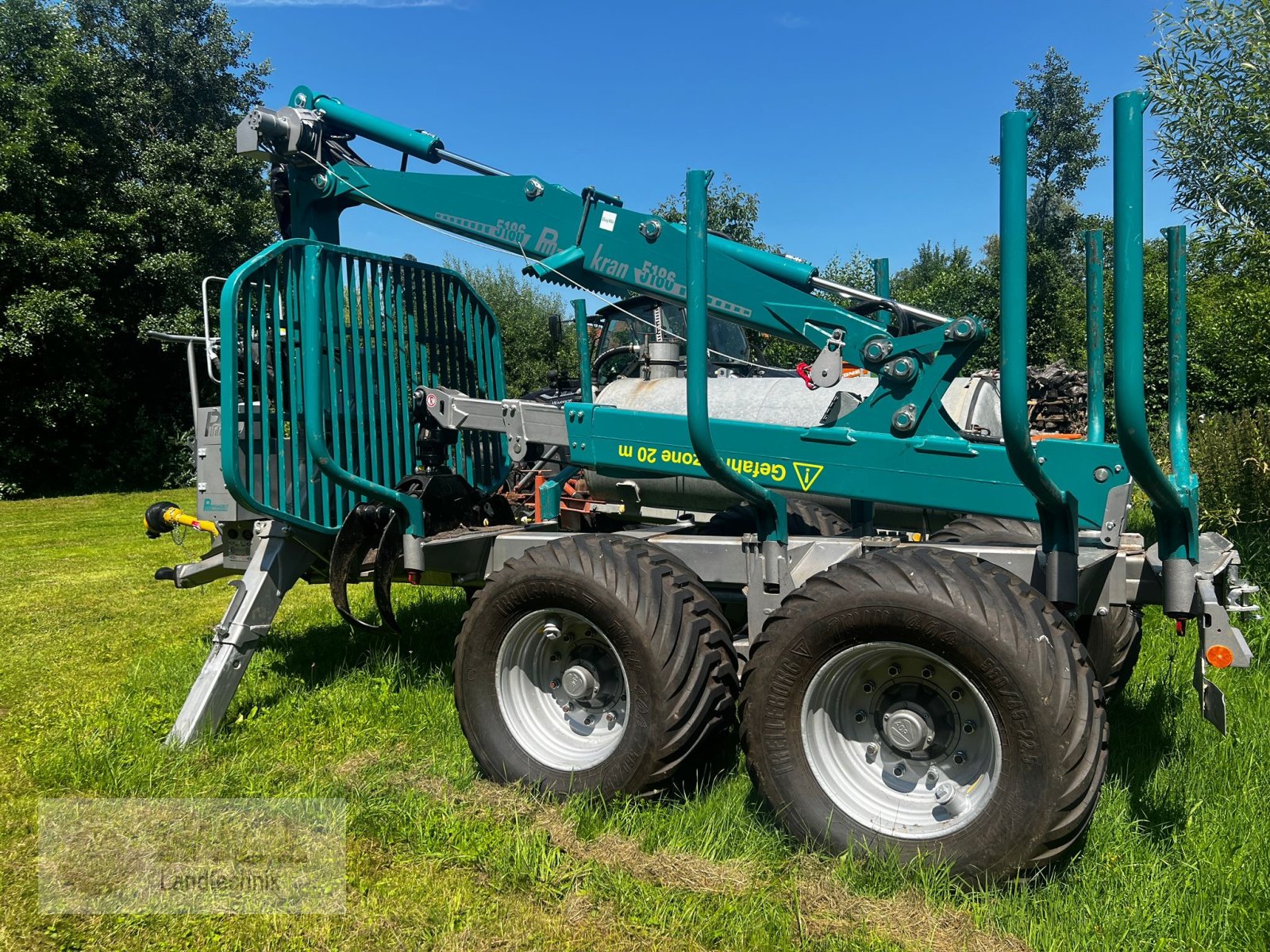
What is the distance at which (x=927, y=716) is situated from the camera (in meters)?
3.14

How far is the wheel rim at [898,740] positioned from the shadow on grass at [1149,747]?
839mm

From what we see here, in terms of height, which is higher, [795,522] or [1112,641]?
[795,522]

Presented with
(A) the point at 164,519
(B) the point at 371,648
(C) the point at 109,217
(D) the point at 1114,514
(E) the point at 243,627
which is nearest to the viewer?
(D) the point at 1114,514

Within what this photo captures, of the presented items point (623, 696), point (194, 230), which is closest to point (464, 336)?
point (623, 696)

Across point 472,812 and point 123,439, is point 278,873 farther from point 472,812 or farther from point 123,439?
point 123,439

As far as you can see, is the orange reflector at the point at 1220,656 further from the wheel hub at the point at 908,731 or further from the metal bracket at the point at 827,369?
the metal bracket at the point at 827,369

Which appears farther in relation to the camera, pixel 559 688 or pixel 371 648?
pixel 371 648

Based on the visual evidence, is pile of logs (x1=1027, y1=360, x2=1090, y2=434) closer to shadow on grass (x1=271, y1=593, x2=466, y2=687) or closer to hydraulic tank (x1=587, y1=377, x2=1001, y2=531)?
hydraulic tank (x1=587, y1=377, x2=1001, y2=531)

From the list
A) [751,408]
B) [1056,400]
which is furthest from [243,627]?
[1056,400]

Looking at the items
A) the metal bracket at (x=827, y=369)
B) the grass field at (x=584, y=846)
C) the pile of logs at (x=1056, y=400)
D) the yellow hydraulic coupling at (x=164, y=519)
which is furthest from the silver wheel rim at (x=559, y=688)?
the pile of logs at (x=1056, y=400)

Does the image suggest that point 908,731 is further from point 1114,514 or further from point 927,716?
point 1114,514

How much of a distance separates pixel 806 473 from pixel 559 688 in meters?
1.41

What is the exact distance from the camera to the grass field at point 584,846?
2771mm

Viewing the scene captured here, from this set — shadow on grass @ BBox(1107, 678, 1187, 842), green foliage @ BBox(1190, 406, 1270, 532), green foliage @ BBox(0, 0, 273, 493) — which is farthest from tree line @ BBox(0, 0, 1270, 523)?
shadow on grass @ BBox(1107, 678, 1187, 842)
